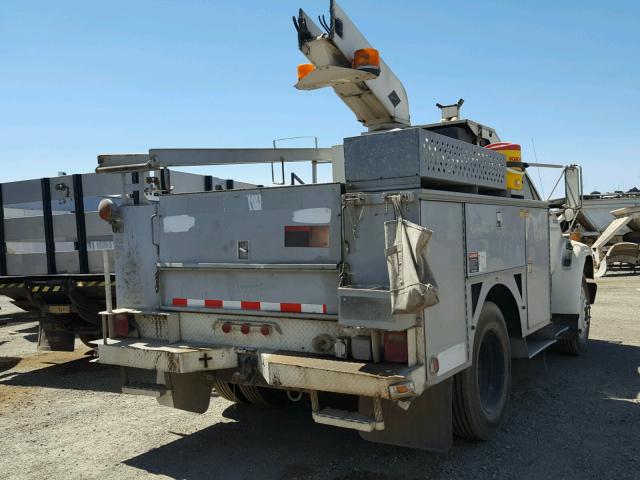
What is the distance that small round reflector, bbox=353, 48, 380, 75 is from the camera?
15.6 feet

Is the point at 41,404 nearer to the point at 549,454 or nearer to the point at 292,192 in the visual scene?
the point at 292,192

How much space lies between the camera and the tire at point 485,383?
13.9ft

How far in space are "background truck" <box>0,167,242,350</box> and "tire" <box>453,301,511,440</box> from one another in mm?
4170

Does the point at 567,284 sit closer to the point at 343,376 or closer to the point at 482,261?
the point at 482,261

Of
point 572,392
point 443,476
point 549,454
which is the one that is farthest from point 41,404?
point 572,392

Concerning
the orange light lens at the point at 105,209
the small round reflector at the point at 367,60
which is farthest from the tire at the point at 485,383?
the orange light lens at the point at 105,209

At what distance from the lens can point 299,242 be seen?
402cm

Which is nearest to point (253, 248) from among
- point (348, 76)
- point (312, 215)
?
point (312, 215)

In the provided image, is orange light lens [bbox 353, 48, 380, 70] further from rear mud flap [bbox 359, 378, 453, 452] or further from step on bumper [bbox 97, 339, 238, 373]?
rear mud flap [bbox 359, 378, 453, 452]

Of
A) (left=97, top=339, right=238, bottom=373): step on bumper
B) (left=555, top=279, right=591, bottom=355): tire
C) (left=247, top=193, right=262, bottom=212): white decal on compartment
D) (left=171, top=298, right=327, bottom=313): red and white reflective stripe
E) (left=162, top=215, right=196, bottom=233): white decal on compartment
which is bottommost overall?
(left=555, top=279, right=591, bottom=355): tire

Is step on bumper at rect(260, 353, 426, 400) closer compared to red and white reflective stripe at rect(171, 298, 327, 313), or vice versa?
step on bumper at rect(260, 353, 426, 400)

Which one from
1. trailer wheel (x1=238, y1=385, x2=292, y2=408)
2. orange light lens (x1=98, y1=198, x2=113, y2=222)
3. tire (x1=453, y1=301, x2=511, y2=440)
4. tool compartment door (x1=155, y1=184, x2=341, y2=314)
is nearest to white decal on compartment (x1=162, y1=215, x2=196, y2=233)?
tool compartment door (x1=155, y1=184, x2=341, y2=314)

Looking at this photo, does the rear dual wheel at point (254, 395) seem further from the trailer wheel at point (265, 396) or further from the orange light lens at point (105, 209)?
the orange light lens at point (105, 209)

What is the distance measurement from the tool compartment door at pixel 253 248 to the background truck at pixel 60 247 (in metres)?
2.65
